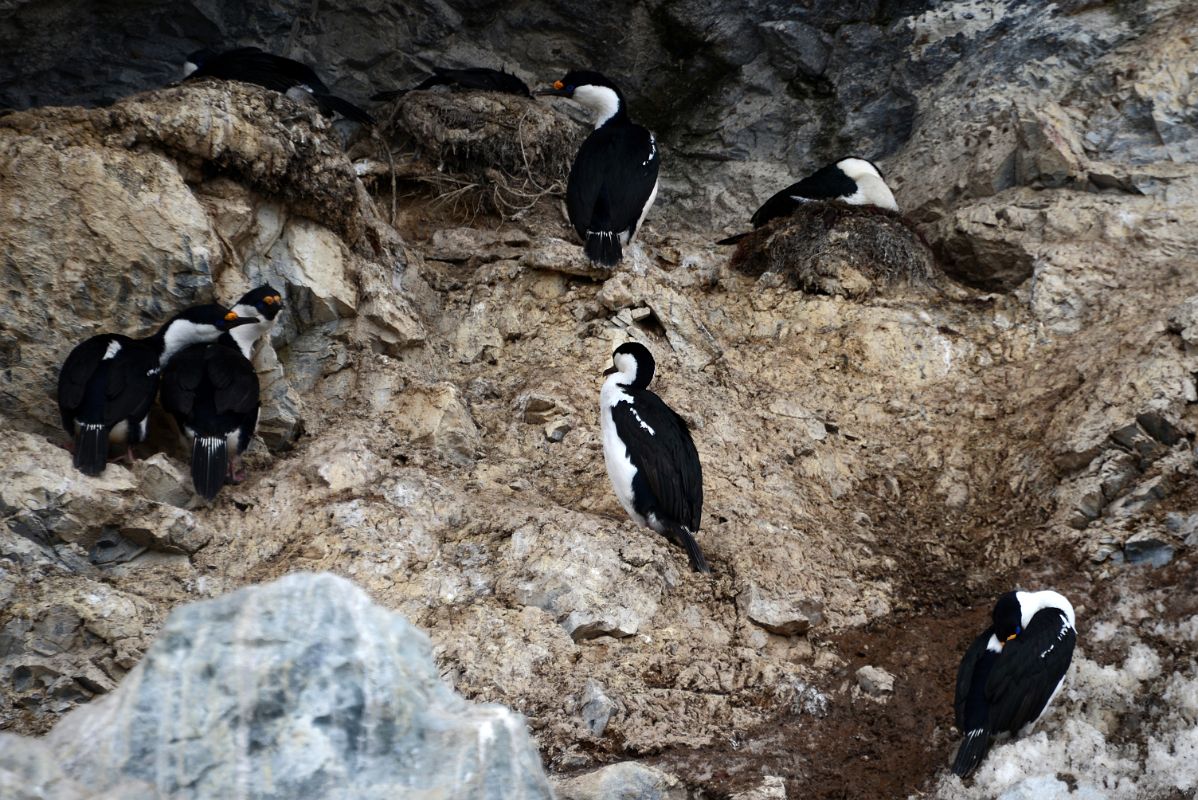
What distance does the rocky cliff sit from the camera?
631 centimetres

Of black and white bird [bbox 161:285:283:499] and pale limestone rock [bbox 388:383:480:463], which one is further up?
black and white bird [bbox 161:285:283:499]

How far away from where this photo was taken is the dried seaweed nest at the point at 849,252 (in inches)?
378

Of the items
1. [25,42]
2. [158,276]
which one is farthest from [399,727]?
[25,42]

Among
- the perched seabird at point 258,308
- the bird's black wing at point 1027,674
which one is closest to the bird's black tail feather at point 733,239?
the perched seabird at point 258,308

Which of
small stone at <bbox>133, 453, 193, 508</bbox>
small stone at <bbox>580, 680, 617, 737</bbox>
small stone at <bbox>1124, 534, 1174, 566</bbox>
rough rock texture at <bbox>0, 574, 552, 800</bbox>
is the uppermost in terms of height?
rough rock texture at <bbox>0, 574, 552, 800</bbox>

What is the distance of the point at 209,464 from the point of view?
22.9 feet

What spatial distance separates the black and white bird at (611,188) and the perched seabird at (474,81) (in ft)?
2.88

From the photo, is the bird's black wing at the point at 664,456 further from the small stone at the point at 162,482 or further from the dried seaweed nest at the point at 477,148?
the dried seaweed nest at the point at 477,148

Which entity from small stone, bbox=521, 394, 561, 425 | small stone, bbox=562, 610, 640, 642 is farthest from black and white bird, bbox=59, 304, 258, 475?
small stone, bbox=562, 610, 640, 642

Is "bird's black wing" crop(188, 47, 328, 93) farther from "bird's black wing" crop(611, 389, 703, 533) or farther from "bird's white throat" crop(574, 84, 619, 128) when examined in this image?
"bird's black wing" crop(611, 389, 703, 533)

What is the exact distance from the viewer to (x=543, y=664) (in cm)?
638

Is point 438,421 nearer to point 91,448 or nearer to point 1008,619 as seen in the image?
point 91,448

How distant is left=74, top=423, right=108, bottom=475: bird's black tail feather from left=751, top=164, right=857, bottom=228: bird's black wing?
537 centimetres

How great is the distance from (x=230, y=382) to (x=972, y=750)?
13.3 ft
